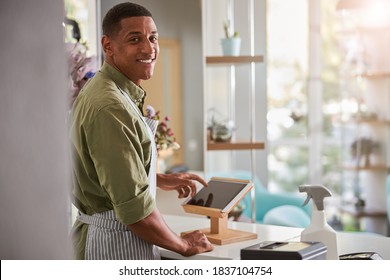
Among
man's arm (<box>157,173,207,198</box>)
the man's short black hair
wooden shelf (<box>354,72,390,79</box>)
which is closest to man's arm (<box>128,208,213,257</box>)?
man's arm (<box>157,173,207,198</box>)

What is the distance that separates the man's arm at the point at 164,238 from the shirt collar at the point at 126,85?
0.21 metres

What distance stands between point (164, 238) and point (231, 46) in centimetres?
51

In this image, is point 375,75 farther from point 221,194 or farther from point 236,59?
point 221,194

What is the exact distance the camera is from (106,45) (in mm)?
1352

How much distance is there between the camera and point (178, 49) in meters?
1.46

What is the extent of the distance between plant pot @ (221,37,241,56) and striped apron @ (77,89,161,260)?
321 millimetres

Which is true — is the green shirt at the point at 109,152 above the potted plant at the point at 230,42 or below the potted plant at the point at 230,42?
below

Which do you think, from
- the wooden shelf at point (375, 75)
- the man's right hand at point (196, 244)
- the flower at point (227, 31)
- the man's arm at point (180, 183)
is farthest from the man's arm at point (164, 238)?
the wooden shelf at point (375, 75)

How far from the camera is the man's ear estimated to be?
134 cm

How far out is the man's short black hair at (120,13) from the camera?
1.32 m

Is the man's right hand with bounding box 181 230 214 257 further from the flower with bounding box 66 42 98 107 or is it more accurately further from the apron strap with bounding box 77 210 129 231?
the flower with bounding box 66 42 98 107

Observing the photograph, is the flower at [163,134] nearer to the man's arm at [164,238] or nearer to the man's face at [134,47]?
the man's face at [134,47]

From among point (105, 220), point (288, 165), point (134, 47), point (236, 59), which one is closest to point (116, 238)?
point (105, 220)

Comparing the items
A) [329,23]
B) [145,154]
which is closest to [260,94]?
[145,154]
